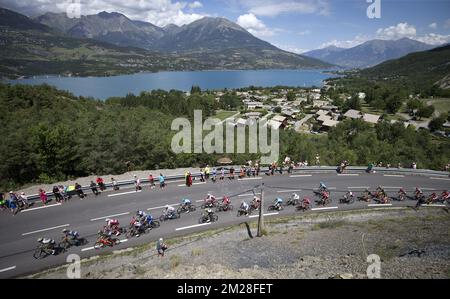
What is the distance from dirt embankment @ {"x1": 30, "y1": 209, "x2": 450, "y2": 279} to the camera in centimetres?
1698

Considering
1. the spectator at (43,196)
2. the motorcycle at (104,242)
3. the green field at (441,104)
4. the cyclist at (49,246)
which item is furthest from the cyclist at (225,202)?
the green field at (441,104)

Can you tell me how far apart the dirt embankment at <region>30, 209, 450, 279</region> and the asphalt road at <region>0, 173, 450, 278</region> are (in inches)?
55.8

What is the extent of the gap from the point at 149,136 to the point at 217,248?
21.6 meters

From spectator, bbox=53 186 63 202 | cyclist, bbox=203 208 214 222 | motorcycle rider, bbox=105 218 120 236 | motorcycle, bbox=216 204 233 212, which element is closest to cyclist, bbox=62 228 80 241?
motorcycle rider, bbox=105 218 120 236

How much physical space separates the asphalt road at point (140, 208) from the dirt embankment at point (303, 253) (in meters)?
1.42

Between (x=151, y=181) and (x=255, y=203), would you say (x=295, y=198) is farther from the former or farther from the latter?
(x=151, y=181)

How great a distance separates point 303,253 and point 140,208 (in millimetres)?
14188

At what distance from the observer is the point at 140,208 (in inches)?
981

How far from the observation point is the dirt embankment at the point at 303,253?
17.0 m

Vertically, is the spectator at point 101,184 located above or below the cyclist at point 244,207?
above

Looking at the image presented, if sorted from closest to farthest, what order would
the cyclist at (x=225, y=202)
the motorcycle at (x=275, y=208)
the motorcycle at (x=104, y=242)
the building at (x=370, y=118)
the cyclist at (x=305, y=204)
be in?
1. the motorcycle at (x=104, y=242)
2. the cyclist at (x=225, y=202)
3. the motorcycle at (x=275, y=208)
4. the cyclist at (x=305, y=204)
5. the building at (x=370, y=118)

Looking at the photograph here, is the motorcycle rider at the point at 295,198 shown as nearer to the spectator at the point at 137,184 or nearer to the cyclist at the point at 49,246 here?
the spectator at the point at 137,184

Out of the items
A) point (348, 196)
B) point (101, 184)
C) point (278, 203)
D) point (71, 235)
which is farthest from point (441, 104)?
point (71, 235)

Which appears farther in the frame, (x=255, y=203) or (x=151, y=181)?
(x=151, y=181)
